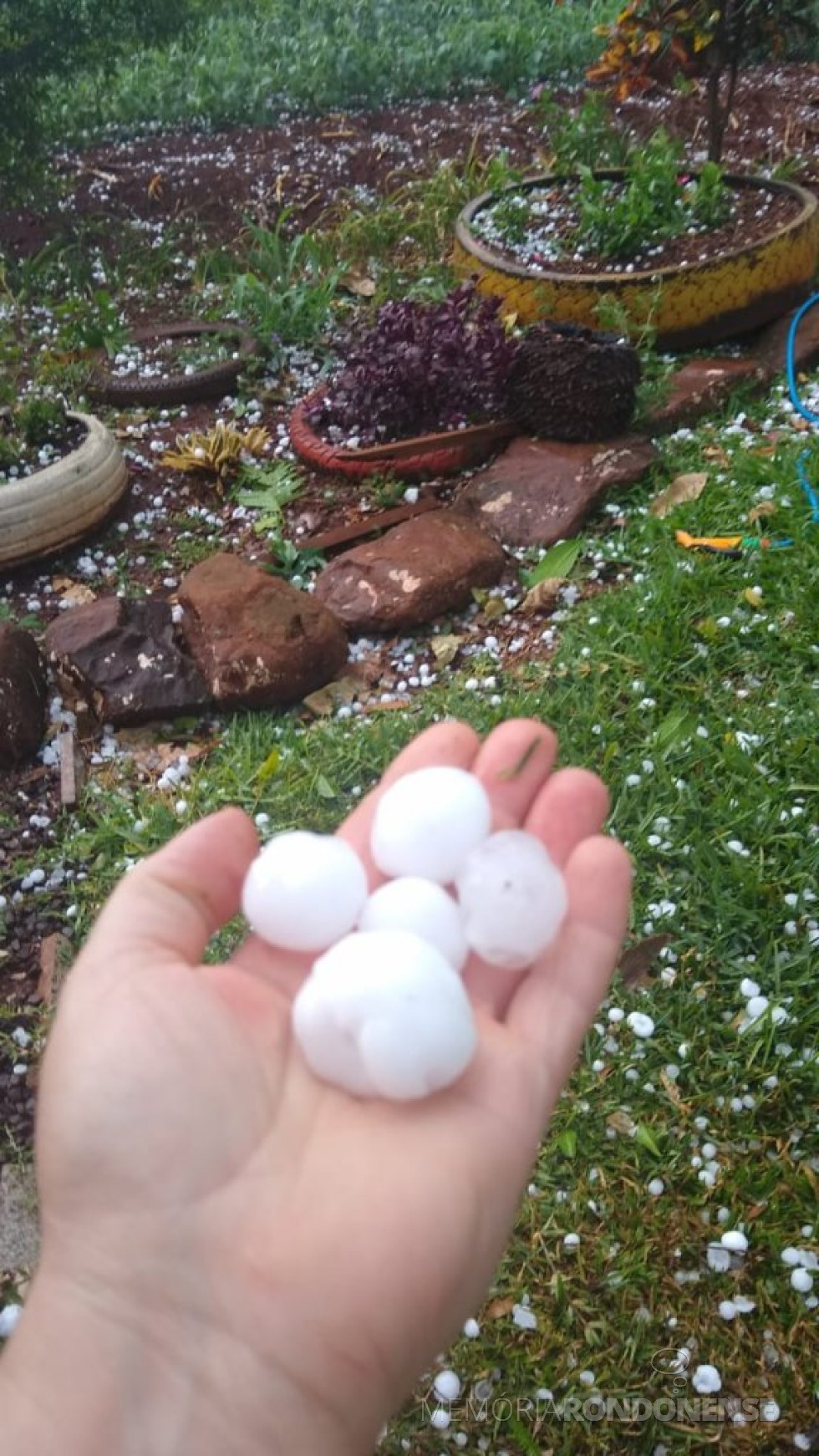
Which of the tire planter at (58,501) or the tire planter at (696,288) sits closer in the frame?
the tire planter at (58,501)

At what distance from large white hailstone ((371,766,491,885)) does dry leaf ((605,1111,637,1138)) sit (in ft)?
1.99

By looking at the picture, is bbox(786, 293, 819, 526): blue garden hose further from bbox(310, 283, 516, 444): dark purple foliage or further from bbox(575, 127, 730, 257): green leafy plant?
bbox(310, 283, 516, 444): dark purple foliage

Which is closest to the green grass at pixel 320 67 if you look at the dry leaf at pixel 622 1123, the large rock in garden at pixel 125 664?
the large rock in garden at pixel 125 664

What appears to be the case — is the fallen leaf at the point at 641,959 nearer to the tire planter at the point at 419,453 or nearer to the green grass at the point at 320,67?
the tire planter at the point at 419,453

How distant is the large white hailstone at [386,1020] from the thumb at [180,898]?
0.50 feet

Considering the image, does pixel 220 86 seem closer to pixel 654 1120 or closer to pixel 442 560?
pixel 442 560

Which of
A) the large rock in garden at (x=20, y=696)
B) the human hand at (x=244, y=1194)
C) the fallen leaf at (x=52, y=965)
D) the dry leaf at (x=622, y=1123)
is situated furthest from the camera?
the large rock in garden at (x=20, y=696)

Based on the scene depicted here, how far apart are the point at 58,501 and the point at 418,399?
1.09m

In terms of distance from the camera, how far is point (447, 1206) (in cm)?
109

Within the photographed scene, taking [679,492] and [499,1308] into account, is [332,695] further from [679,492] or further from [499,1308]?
[499,1308]

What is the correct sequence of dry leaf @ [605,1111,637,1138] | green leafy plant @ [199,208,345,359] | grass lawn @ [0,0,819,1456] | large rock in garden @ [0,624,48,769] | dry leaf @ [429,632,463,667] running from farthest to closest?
green leafy plant @ [199,208,345,359]
dry leaf @ [429,632,463,667]
large rock in garden @ [0,624,48,769]
dry leaf @ [605,1111,637,1138]
grass lawn @ [0,0,819,1456]

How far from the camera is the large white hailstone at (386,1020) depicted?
116 cm

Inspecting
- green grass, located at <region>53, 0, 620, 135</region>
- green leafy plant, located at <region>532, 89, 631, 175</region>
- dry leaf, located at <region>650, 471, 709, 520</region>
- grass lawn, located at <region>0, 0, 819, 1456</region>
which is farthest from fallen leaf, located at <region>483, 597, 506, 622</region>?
green grass, located at <region>53, 0, 620, 135</region>

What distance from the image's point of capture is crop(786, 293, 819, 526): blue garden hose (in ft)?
9.36
